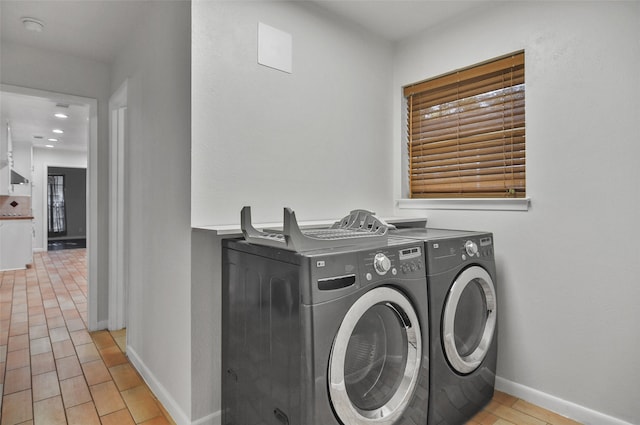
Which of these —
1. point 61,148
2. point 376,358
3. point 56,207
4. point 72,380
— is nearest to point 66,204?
point 56,207

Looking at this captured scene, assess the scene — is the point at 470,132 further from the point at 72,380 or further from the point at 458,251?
the point at 72,380

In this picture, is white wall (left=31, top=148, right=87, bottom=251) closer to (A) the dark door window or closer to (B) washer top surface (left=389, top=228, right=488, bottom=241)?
(A) the dark door window

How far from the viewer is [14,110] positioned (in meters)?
4.67

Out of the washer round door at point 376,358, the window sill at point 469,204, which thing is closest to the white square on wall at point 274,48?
the window sill at point 469,204

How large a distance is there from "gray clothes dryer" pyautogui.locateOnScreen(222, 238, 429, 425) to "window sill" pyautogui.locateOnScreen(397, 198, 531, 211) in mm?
883

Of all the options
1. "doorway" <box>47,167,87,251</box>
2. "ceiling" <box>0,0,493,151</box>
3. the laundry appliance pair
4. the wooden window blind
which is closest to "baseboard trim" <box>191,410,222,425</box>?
the laundry appliance pair

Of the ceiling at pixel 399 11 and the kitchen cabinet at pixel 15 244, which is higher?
the ceiling at pixel 399 11

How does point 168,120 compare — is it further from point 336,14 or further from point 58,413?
point 58,413

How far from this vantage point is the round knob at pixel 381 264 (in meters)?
1.40

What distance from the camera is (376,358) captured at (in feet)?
4.95

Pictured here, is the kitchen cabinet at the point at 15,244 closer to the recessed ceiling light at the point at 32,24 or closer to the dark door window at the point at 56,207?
the recessed ceiling light at the point at 32,24

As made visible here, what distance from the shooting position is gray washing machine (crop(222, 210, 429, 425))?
3.99 feet

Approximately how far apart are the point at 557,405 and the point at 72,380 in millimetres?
2950

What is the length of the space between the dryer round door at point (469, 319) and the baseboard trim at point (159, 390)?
1373 millimetres
